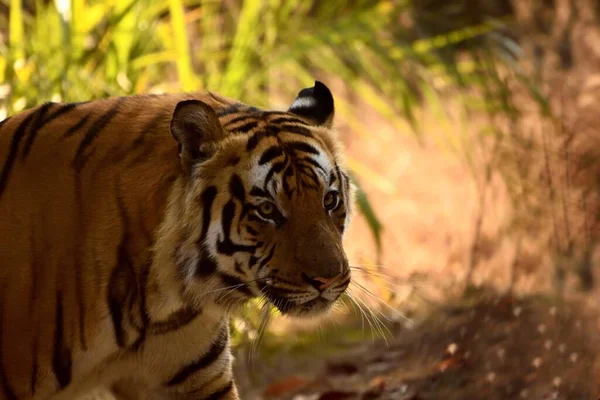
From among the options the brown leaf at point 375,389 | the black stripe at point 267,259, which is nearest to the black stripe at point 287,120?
the black stripe at point 267,259

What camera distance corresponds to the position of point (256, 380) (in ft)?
17.1

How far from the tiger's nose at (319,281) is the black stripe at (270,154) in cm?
33

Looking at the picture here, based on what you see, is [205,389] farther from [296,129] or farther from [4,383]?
[296,129]

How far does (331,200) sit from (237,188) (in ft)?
0.83

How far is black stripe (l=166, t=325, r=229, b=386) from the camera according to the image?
10.5 ft

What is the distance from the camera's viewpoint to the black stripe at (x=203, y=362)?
10.5 feet

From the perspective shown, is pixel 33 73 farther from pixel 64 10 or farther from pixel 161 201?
pixel 161 201

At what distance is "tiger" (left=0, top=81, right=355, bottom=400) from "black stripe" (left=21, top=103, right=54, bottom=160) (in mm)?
32

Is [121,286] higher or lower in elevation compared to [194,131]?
lower

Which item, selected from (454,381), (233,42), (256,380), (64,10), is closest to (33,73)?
(64,10)

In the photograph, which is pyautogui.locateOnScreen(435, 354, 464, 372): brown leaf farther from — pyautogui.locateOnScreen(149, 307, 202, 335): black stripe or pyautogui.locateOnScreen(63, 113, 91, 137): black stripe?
pyautogui.locateOnScreen(63, 113, 91, 137): black stripe

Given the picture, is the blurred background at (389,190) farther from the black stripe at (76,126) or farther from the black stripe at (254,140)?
the black stripe at (76,126)

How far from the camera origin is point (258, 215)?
2912 mm

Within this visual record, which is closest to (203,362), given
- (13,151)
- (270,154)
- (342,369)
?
(270,154)
